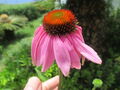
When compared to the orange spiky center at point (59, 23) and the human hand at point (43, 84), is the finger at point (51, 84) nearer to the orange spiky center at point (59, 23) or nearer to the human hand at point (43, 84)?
the human hand at point (43, 84)

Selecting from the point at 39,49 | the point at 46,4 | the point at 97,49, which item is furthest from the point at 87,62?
the point at 39,49

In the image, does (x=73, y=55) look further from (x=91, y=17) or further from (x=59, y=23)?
(x=91, y=17)

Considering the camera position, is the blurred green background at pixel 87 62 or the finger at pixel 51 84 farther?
the blurred green background at pixel 87 62

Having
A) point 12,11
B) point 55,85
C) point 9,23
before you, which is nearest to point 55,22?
point 55,85

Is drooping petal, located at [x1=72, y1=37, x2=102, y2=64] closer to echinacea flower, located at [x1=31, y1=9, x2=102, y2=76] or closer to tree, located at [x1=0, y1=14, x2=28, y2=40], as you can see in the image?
echinacea flower, located at [x1=31, y1=9, x2=102, y2=76]

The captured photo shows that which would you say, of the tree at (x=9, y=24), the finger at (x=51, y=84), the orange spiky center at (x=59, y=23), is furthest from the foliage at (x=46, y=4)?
the orange spiky center at (x=59, y=23)

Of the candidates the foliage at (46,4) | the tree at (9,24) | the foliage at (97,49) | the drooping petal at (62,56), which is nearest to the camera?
the drooping petal at (62,56)

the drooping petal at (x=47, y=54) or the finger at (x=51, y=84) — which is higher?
the drooping petal at (x=47, y=54)
